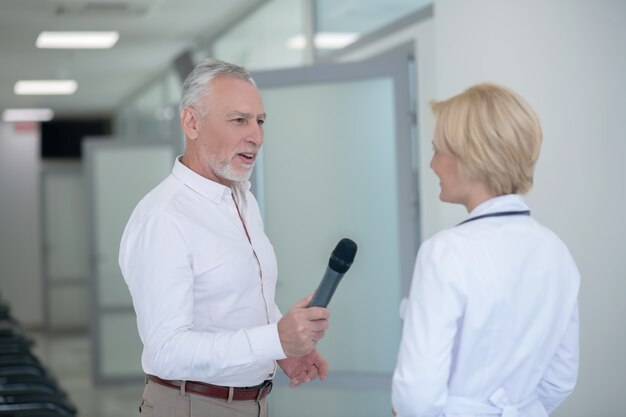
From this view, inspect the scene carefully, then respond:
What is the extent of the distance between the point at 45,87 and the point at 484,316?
1097 cm

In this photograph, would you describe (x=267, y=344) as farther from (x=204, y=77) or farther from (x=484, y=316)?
(x=204, y=77)

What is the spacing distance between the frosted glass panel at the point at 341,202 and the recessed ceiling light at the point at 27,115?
10.2m

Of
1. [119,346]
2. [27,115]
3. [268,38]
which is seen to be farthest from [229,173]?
[27,115]

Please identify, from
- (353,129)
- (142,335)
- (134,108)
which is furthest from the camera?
(134,108)

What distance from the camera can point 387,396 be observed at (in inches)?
185

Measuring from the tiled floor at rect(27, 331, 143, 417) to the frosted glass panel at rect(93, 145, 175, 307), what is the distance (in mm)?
960

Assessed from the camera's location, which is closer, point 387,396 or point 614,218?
point 614,218

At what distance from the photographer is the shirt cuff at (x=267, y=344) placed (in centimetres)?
170

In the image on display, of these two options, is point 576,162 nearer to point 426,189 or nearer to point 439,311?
point 426,189

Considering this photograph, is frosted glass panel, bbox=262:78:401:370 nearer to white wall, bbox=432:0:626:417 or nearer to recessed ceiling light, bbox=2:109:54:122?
white wall, bbox=432:0:626:417

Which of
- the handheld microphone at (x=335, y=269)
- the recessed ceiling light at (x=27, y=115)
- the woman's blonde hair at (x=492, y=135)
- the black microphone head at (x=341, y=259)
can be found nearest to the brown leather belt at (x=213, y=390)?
the handheld microphone at (x=335, y=269)

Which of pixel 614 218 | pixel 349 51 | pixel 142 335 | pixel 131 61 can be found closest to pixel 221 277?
pixel 142 335

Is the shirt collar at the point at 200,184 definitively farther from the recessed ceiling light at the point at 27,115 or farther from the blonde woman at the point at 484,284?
the recessed ceiling light at the point at 27,115

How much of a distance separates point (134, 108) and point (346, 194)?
8702 millimetres
